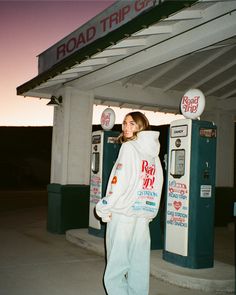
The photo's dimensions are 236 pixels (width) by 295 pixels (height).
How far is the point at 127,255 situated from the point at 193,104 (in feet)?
8.99

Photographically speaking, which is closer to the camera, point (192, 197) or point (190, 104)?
point (192, 197)

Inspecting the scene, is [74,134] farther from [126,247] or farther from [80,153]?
[126,247]

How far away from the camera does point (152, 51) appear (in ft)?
21.6

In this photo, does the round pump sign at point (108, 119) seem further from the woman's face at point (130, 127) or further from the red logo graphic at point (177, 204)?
the woman's face at point (130, 127)

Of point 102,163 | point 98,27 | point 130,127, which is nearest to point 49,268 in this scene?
point 102,163

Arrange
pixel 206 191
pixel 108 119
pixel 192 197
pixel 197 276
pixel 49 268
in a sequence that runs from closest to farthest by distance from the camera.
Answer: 1. pixel 197 276
2. pixel 192 197
3. pixel 206 191
4. pixel 49 268
5. pixel 108 119

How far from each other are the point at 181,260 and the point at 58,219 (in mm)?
3881

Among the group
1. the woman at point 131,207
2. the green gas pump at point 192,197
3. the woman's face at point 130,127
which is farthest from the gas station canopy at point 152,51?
the woman at point 131,207

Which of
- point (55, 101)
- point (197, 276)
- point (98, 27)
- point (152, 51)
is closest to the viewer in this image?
point (197, 276)

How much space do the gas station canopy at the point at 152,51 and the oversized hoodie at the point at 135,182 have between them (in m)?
1.94

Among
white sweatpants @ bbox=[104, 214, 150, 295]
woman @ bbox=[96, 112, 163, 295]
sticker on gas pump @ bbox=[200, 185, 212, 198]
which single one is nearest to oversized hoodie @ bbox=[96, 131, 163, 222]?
woman @ bbox=[96, 112, 163, 295]

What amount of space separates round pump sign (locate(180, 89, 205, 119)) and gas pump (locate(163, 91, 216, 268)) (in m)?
0.01

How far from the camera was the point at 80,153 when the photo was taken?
8953 millimetres

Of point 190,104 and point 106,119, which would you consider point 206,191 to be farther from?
point 106,119
